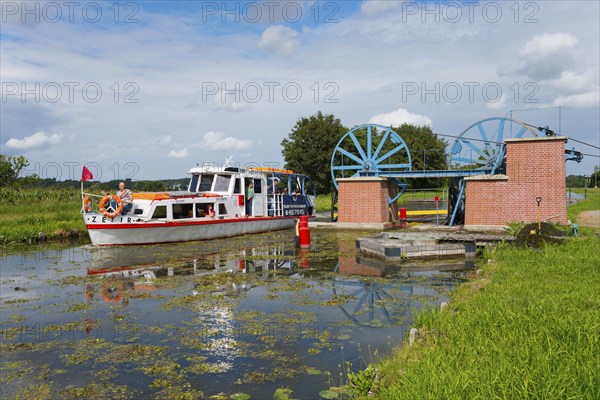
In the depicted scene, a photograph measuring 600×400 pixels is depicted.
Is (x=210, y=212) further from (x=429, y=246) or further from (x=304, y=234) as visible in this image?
(x=429, y=246)

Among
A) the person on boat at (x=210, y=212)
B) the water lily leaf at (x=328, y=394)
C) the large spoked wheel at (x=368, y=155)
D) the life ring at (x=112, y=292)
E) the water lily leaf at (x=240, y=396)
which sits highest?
the large spoked wheel at (x=368, y=155)

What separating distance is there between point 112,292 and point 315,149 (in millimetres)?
42384

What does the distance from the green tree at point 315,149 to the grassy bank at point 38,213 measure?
80.4 feet

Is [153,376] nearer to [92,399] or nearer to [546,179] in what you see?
[92,399]

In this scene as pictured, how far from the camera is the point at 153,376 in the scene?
5.64m

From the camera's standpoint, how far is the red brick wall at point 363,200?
22703 millimetres

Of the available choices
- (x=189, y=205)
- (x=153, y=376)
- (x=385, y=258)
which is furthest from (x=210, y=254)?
(x=153, y=376)

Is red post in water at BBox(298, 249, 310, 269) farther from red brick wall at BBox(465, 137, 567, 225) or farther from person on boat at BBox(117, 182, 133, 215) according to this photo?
red brick wall at BBox(465, 137, 567, 225)

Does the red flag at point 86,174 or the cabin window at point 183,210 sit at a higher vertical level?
the red flag at point 86,174

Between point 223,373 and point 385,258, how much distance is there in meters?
8.92

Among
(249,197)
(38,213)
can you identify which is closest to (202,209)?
(249,197)

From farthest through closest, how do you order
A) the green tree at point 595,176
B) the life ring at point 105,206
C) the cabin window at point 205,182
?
the green tree at point 595,176 → the cabin window at point 205,182 → the life ring at point 105,206

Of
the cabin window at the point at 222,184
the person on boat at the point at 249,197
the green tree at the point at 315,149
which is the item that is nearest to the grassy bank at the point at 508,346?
the cabin window at the point at 222,184

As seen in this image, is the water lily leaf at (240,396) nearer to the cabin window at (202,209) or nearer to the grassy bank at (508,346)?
the grassy bank at (508,346)
